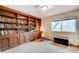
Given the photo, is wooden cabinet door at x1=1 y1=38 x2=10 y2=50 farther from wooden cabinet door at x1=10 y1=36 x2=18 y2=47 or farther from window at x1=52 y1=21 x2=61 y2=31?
window at x1=52 y1=21 x2=61 y2=31

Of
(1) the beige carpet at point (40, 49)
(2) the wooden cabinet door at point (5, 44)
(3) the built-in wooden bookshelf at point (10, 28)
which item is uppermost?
(3) the built-in wooden bookshelf at point (10, 28)

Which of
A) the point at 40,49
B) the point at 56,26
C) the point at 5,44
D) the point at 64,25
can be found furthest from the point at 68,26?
the point at 5,44

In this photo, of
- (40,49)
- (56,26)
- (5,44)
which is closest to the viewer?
(5,44)

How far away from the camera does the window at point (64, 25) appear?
A: 4283mm

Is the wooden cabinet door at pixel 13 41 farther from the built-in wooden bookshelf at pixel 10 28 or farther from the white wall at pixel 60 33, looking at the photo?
the white wall at pixel 60 33

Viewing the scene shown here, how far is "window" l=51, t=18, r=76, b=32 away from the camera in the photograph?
4283 mm

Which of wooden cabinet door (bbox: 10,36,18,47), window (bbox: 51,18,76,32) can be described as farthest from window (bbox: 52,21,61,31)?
wooden cabinet door (bbox: 10,36,18,47)

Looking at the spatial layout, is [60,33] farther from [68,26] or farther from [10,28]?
[10,28]

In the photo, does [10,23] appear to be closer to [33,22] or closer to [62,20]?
[33,22]

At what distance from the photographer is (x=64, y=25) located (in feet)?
15.9

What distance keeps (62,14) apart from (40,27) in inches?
91.1

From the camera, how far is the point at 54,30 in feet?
A: 18.2

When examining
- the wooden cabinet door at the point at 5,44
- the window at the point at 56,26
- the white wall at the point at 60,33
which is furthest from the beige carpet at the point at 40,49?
the window at the point at 56,26
